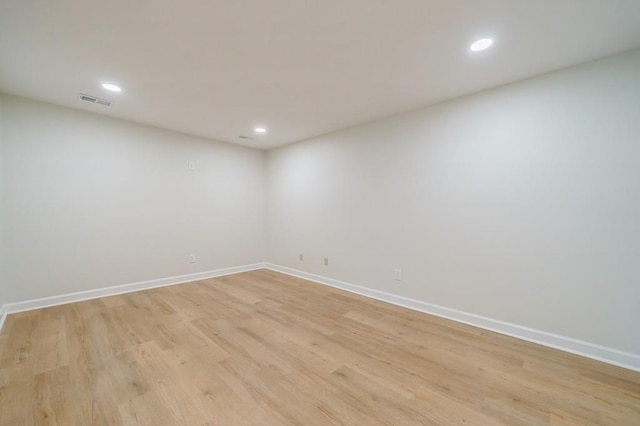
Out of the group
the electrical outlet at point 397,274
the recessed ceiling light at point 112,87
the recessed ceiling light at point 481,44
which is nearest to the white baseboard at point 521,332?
the electrical outlet at point 397,274

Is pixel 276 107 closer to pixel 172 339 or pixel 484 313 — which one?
pixel 172 339

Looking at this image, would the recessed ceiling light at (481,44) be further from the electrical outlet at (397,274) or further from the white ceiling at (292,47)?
the electrical outlet at (397,274)

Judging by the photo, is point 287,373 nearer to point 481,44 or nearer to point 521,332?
point 521,332

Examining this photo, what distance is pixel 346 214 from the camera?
3.76m

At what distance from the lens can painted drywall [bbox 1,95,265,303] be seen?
2.83 meters

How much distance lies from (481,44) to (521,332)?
96.8 inches

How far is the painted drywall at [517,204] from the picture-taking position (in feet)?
6.38

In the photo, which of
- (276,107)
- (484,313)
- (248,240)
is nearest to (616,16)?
(484,313)

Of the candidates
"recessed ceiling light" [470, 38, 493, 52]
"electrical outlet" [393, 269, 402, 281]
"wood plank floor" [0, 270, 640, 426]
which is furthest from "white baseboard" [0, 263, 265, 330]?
"recessed ceiling light" [470, 38, 493, 52]

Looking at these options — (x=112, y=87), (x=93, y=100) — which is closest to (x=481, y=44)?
(x=112, y=87)

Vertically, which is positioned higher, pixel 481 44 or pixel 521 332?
pixel 481 44

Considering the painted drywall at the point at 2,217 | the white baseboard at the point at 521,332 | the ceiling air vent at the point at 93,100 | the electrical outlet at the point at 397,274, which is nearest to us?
the white baseboard at the point at 521,332

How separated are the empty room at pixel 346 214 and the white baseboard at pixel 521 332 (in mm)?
14

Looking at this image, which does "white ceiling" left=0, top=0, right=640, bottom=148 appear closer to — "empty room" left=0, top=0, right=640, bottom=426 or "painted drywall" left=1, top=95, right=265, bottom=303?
"empty room" left=0, top=0, right=640, bottom=426
